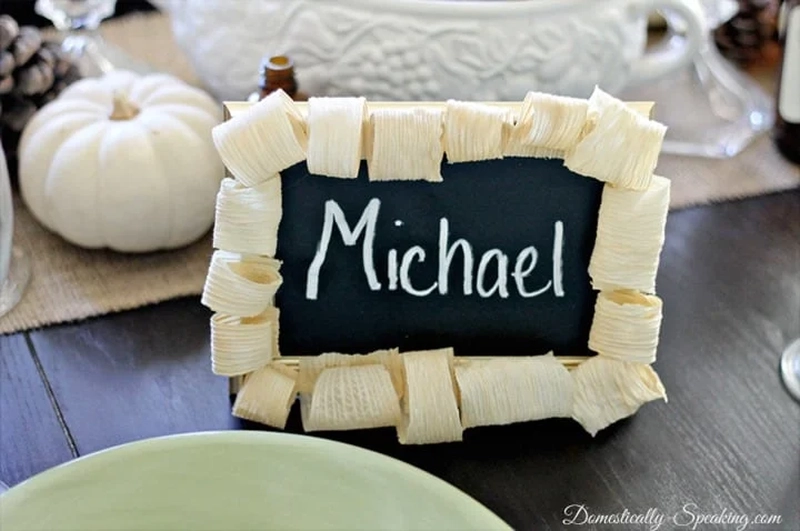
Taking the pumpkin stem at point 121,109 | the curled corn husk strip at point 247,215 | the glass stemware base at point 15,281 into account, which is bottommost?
the glass stemware base at point 15,281

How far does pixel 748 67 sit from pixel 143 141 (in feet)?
2.17

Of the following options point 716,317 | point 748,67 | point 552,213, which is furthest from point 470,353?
point 748,67

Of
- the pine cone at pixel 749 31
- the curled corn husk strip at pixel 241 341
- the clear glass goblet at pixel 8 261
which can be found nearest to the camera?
the curled corn husk strip at pixel 241 341

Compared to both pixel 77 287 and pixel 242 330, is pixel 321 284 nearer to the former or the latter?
pixel 242 330

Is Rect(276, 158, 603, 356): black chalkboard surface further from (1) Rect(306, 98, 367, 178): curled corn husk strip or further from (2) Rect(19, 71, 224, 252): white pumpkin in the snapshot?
(2) Rect(19, 71, 224, 252): white pumpkin

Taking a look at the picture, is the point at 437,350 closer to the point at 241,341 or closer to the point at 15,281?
the point at 241,341

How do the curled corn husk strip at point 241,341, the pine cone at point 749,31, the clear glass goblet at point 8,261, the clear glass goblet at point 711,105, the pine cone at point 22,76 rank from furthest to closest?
the pine cone at point 749,31 → the clear glass goblet at point 711,105 → the pine cone at point 22,76 → the clear glass goblet at point 8,261 → the curled corn husk strip at point 241,341

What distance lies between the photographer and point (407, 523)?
1.62 feet

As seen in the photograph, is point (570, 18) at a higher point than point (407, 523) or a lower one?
higher

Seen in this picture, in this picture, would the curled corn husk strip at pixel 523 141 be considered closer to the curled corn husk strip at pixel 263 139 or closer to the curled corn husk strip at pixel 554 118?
the curled corn husk strip at pixel 554 118

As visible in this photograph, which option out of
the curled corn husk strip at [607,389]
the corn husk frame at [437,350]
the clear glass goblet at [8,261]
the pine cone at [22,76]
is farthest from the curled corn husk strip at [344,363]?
the pine cone at [22,76]

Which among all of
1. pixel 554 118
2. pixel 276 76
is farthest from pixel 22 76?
pixel 554 118

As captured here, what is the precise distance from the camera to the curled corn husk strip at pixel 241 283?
57 centimetres

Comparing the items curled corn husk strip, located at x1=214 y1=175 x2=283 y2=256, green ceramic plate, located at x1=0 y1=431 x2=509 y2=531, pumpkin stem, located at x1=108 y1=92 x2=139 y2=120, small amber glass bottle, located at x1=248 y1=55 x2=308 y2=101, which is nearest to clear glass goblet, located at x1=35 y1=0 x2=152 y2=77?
pumpkin stem, located at x1=108 y1=92 x2=139 y2=120
